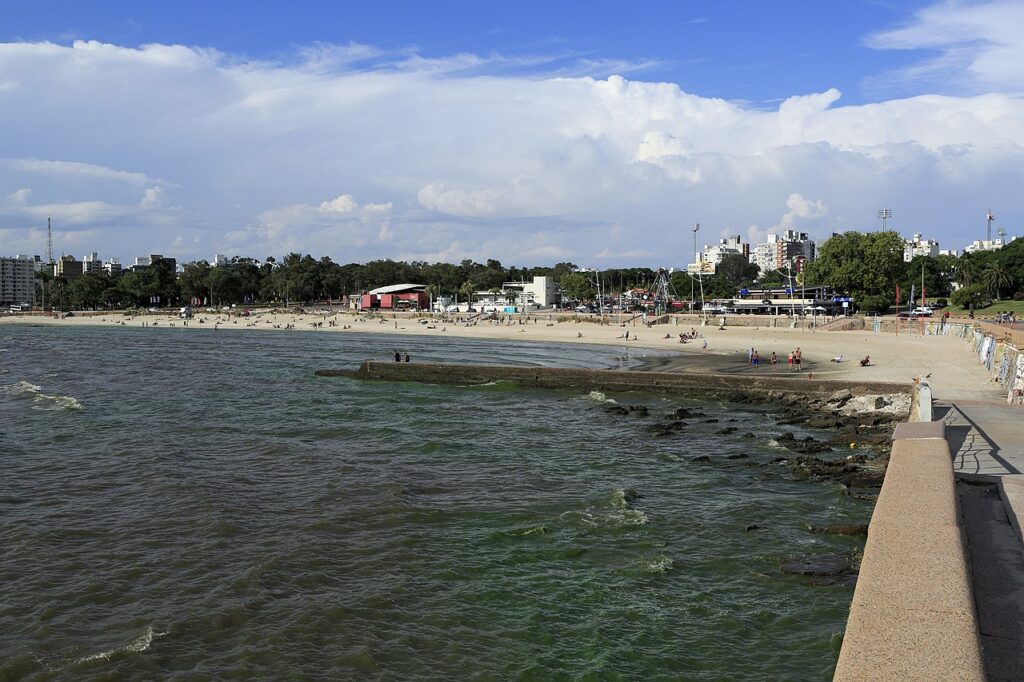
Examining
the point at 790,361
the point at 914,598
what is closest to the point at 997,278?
the point at 790,361

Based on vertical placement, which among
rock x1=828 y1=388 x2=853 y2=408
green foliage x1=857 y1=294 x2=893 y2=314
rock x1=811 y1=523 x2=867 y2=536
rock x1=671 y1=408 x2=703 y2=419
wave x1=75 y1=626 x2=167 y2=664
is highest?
green foliage x1=857 y1=294 x2=893 y2=314

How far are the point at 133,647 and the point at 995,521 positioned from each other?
1314 cm

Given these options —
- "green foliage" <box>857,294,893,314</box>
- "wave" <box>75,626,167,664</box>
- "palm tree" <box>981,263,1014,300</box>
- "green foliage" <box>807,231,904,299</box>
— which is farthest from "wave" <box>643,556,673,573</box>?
"palm tree" <box>981,263,1014,300</box>

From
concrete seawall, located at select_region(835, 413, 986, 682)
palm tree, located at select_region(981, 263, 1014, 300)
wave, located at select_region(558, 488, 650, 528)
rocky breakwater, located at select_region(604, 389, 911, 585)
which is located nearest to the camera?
concrete seawall, located at select_region(835, 413, 986, 682)

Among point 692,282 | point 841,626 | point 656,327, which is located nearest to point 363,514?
point 841,626

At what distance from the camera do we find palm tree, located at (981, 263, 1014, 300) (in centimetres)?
10900

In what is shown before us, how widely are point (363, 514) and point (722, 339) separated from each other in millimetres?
59939

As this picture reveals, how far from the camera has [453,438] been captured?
26734 millimetres

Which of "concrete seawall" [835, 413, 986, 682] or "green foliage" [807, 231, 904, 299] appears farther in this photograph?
"green foliage" [807, 231, 904, 299]

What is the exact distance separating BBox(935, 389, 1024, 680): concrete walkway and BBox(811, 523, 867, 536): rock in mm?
2140

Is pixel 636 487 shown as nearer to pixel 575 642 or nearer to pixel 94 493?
pixel 575 642

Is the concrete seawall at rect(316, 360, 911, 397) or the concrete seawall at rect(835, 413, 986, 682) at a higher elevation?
the concrete seawall at rect(835, 413, 986, 682)

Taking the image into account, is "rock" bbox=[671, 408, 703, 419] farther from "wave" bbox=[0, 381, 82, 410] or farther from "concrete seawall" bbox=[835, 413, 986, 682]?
"wave" bbox=[0, 381, 82, 410]

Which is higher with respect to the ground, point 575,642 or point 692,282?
point 692,282
